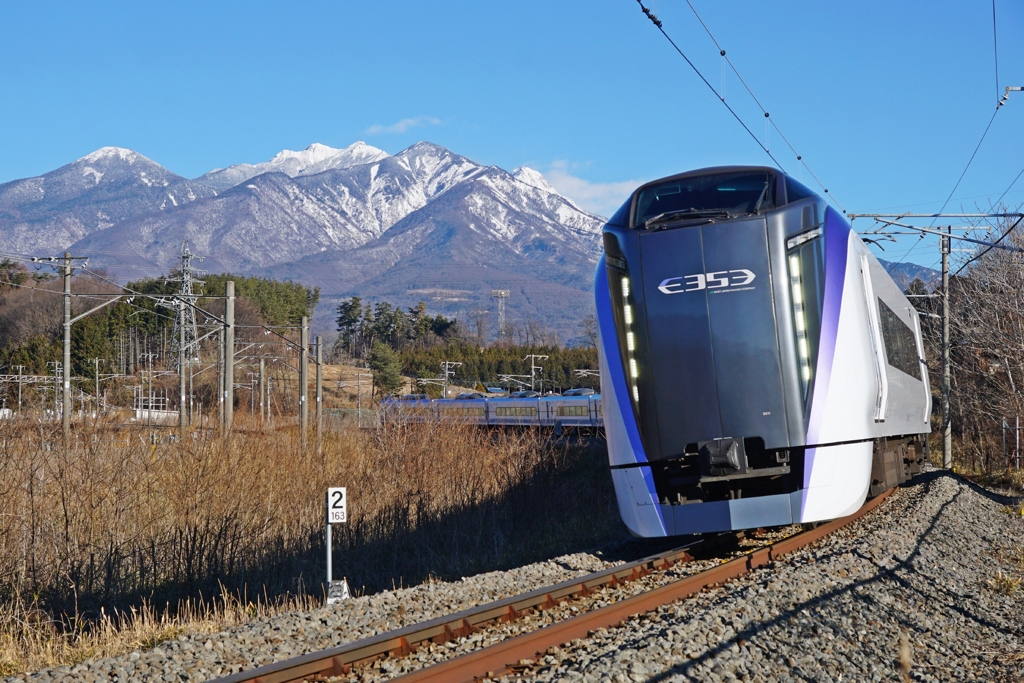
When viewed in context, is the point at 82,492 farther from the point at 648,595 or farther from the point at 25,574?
the point at 648,595

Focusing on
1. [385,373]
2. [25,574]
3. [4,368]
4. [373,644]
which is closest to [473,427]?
[25,574]

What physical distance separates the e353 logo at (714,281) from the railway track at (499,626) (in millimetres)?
2900

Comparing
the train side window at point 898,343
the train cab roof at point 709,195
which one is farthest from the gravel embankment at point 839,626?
the train cab roof at point 709,195

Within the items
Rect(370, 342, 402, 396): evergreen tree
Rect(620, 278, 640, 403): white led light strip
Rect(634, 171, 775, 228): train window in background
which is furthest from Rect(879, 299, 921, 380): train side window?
Rect(370, 342, 402, 396): evergreen tree

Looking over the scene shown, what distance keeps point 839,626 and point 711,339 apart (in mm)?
3116

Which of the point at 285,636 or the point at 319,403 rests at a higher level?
the point at 319,403

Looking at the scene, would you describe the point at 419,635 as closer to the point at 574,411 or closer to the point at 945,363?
the point at 945,363

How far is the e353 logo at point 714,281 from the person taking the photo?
9.95 metres

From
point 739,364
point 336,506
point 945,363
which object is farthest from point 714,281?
point 945,363

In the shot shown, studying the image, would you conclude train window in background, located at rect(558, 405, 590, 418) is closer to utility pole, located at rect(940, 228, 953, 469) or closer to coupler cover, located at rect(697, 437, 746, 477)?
utility pole, located at rect(940, 228, 953, 469)

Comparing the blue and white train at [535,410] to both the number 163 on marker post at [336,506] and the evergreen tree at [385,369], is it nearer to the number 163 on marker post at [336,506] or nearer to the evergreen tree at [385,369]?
the number 163 on marker post at [336,506]

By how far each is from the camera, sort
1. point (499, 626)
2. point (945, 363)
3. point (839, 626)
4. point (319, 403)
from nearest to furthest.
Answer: point (839, 626)
point (499, 626)
point (945, 363)
point (319, 403)

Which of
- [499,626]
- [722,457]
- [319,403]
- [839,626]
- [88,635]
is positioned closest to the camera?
[839,626]

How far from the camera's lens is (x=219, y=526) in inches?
649
